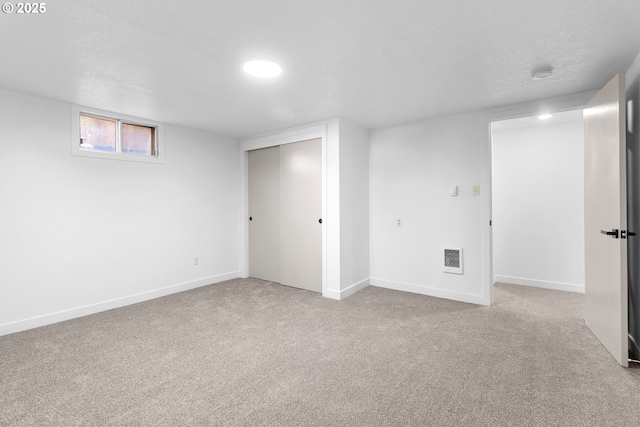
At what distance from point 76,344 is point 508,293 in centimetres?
488

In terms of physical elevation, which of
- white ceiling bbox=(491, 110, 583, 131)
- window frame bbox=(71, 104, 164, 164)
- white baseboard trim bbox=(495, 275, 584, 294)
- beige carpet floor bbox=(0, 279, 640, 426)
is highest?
white ceiling bbox=(491, 110, 583, 131)

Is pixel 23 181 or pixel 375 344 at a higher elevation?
pixel 23 181

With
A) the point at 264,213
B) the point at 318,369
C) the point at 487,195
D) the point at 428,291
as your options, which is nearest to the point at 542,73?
the point at 487,195

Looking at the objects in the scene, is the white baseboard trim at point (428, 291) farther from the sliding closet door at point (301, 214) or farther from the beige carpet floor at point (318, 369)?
the sliding closet door at point (301, 214)

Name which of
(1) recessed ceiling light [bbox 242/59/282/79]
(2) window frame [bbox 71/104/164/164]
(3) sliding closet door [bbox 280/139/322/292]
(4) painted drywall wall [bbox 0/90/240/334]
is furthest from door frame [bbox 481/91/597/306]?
(2) window frame [bbox 71/104/164/164]

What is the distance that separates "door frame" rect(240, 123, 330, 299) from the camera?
4090mm

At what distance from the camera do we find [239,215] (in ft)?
17.1

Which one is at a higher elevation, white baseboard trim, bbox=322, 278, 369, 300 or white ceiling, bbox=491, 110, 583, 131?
white ceiling, bbox=491, 110, 583, 131

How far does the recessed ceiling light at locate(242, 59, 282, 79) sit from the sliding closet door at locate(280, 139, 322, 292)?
165 centimetres

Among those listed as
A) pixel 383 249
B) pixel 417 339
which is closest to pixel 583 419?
pixel 417 339

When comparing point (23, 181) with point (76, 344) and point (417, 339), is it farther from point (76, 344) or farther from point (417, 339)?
point (417, 339)

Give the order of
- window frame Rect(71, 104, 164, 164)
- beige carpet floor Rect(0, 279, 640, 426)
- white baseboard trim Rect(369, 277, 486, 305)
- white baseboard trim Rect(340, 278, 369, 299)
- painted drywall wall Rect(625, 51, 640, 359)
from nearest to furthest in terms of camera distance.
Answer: beige carpet floor Rect(0, 279, 640, 426) < painted drywall wall Rect(625, 51, 640, 359) < window frame Rect(71, 104, 164, 164) < white baseboard trim Rect(369, 277, 486, 305) < white baseboard trim Rect(340, 278, 369, 299)

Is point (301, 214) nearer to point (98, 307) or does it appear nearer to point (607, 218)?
point (98, 307)

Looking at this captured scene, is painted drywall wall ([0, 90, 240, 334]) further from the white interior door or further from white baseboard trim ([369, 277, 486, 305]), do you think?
the white interior door
